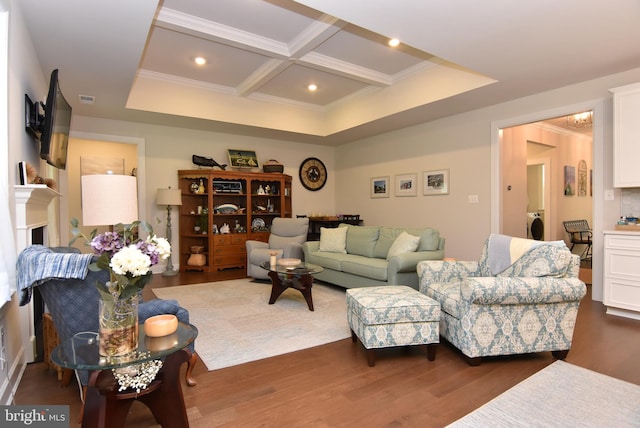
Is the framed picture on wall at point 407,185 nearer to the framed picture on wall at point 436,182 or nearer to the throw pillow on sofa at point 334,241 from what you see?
the framed picture on wall at point 436,182

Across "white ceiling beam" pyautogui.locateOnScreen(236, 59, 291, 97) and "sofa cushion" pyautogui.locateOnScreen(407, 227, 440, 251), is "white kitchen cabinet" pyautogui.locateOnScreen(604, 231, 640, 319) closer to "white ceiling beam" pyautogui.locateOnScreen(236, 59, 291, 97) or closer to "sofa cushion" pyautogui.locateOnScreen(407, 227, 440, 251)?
"sofa cushion" pyautogui.locateOnScreen(407, 227, 440, 251)

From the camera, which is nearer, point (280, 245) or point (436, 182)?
point (280, 245)

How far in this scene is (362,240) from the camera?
15.5 ft

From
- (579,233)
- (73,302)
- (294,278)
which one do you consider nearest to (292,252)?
(294,278)

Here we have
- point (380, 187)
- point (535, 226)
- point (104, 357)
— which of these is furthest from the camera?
point (535, 226)

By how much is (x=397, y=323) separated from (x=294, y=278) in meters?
1.59

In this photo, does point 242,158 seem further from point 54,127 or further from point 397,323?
point 397,323

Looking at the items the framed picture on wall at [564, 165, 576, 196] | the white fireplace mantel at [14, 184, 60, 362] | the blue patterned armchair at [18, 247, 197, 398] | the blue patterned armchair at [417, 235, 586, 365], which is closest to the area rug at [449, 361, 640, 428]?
the blue patterned armchair at [417, 235, 586, 365]

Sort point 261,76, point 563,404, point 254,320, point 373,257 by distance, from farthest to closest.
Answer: point 261,76, point 373,257, point 254,320, point 563,404

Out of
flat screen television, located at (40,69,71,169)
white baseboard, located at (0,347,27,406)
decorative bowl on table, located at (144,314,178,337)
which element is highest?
flat screen television, located at (40,69,71,169)

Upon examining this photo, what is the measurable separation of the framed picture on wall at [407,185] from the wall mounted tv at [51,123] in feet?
15.9

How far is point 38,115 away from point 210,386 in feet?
8.70

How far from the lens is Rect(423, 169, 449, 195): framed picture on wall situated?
17.9ft

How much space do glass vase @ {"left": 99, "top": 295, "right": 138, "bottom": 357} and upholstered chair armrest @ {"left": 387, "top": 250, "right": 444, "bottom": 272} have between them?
2764 millimetres
